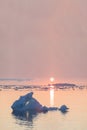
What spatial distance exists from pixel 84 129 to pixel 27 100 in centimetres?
1272

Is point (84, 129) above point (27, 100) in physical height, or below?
below

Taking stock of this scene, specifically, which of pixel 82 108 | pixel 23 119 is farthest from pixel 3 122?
pixel 82 108

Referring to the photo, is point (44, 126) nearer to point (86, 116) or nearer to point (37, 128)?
point (37, 128)

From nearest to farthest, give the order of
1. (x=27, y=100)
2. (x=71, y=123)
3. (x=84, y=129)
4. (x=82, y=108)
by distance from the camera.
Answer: (x=84, y=129) → (x=71, y=123) → (x=27, y=100) → (x=82, y=108)

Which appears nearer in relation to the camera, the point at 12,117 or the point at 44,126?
the point at 44,126

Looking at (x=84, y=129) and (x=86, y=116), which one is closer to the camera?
(x=84, y=129)

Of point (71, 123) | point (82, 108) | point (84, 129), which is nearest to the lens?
point (84, 129)

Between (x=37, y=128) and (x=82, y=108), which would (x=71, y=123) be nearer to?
(x=37, y=128)

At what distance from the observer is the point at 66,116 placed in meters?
68.2

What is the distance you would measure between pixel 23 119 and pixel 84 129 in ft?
38.1

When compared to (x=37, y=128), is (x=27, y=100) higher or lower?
higher

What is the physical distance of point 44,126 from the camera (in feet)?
192

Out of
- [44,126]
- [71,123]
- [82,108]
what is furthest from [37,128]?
[82,108]

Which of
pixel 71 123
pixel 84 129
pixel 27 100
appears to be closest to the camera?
pixel 84 129
